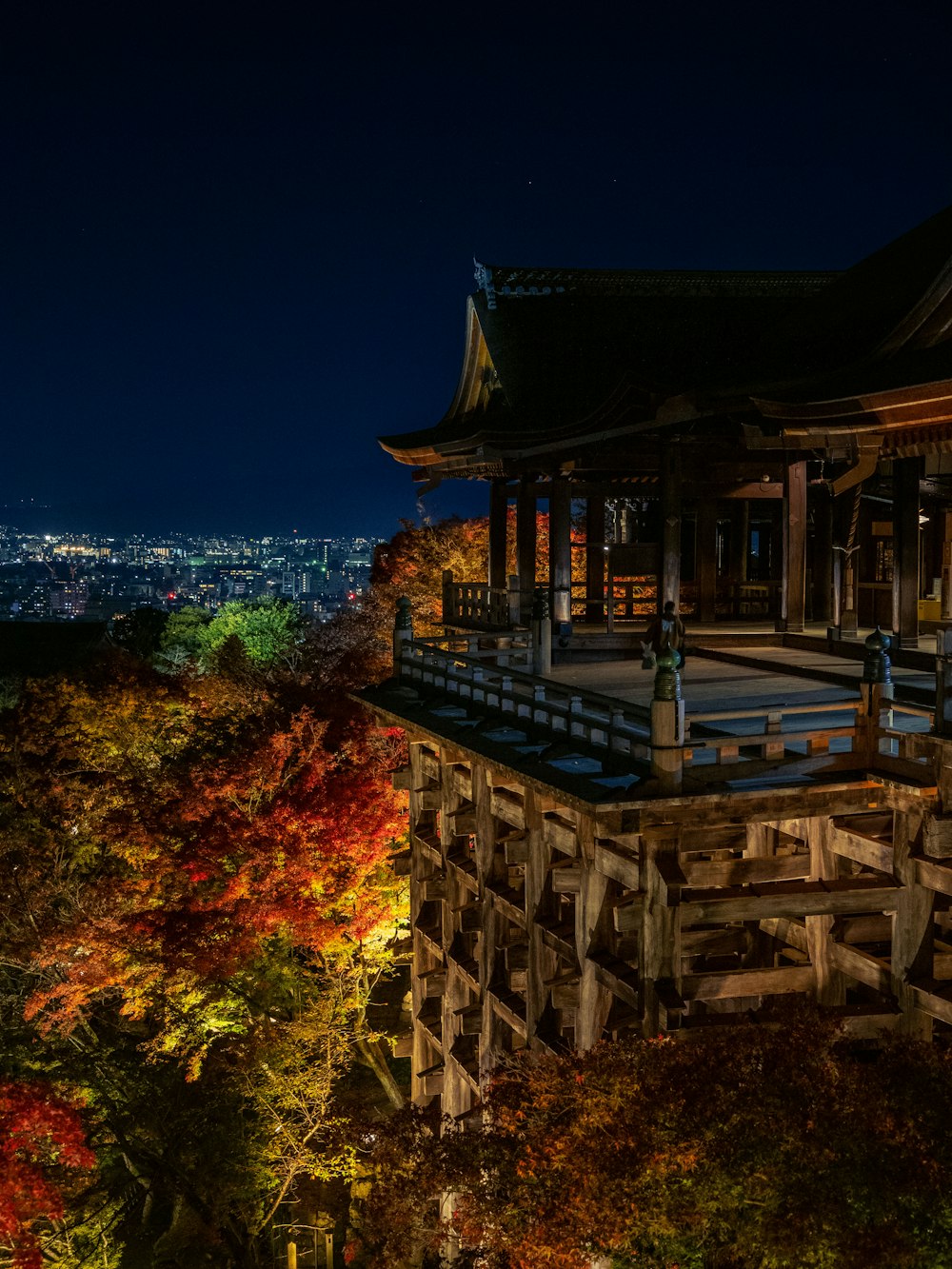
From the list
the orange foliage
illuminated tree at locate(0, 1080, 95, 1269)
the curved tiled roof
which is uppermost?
the curved tiled roof

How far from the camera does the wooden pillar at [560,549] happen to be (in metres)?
18.5

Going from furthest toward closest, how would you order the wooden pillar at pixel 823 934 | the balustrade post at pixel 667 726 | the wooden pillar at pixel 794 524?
the wooden pillar at pixel 794 524 < the wooden pillar at pixel 823 934 < the balustrade post at pixel 667 726

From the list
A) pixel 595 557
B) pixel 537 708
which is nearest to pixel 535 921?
pixel 537 708

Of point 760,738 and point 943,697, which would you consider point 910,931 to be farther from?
point 760,738

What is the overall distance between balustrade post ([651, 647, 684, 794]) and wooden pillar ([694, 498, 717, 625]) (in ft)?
32.1

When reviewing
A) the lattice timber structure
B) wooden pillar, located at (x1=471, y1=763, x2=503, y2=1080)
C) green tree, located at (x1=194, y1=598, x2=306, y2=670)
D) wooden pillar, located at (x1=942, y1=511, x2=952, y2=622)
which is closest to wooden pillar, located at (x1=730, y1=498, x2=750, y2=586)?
wooden pillar, located at (x1=942, y1=511, x2=952, y2=622)

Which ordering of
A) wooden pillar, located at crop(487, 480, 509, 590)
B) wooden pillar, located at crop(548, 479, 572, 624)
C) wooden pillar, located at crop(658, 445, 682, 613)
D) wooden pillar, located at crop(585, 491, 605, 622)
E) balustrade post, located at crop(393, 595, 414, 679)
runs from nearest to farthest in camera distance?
balustrade post, located at crop(393, 595, 414, 679)
wooden pillar, located at crop(658, 445, 682, 613)
wooden pillar, located at crop(548, 479, 572, 624)
wooden pillar, located at crop(487, 480, 509, 590)
wooden pillar, located at crop(585, 491, 605, 622)

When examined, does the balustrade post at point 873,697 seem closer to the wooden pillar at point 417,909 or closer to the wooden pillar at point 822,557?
the wooden pillar at point 417,909

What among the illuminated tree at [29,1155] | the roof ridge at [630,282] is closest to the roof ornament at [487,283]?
the roof ridge at [630,282]

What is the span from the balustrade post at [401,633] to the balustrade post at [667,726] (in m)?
6.94

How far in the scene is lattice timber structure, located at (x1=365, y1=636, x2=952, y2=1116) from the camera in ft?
31.7

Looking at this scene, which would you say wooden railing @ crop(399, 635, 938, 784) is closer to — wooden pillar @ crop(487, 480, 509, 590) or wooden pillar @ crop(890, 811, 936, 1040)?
wooden pillar @ crop(890, 811, 936, 1040)

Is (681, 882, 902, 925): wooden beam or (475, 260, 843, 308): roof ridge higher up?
(475, 260, 843, 308): roof ridge

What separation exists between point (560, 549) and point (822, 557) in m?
6.31
